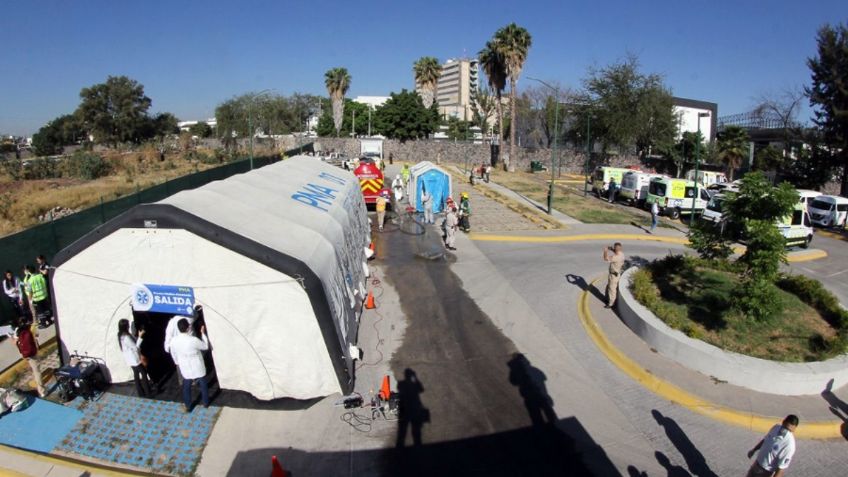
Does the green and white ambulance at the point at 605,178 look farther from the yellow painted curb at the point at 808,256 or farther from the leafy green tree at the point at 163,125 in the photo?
the leafy green tree at the point at 163,125

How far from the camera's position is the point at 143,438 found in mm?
7352

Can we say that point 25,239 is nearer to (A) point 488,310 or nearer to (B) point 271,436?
(B) point 271,436

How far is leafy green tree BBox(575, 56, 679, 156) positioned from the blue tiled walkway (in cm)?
4776

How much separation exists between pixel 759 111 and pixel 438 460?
2518 inches

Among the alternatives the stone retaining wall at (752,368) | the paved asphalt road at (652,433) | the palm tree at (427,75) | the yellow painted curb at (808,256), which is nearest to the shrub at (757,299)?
the stone retaining wall at (752,368)

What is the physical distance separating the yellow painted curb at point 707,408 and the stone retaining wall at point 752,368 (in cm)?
77

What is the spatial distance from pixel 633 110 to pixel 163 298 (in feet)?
159

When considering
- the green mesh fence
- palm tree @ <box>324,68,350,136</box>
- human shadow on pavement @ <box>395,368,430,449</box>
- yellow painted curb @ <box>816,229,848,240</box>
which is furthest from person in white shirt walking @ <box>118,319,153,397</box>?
palm tree @ <box>324,68,350,136</box>

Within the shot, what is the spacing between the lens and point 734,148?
42375mm

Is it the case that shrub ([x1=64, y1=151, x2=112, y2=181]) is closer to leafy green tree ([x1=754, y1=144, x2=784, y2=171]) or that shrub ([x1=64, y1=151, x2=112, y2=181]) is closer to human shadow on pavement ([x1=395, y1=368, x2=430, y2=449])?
human shadow on pavement ([x1=395, y1=368, x2=430, y2=449])

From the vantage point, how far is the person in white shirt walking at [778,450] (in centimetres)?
601

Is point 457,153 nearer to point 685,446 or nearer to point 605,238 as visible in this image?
point 605,238

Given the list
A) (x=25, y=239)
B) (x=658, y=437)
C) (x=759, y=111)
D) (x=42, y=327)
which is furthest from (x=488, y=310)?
(x=759, y=111)

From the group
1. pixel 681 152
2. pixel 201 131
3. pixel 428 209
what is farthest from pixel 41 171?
pixel 201 131
